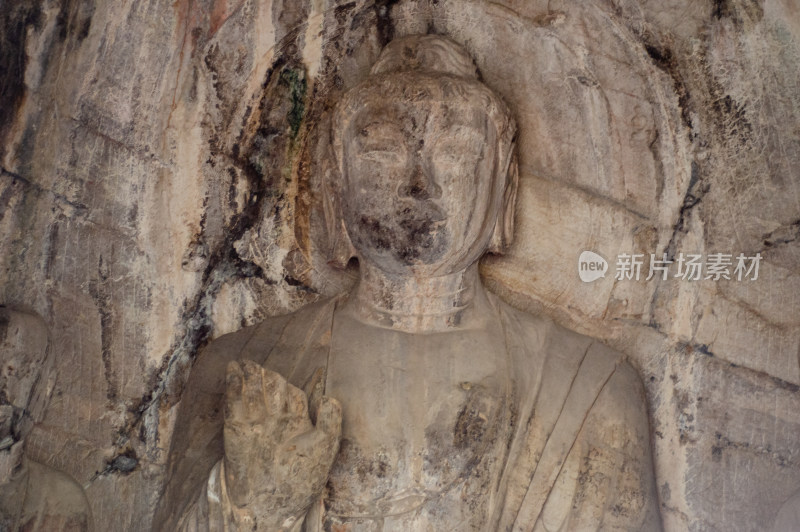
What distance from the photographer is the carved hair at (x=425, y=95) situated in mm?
4062

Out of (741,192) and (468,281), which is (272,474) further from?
(741,192)

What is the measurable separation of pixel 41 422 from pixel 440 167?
6.20ft

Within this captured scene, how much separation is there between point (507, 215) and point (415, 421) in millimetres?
959

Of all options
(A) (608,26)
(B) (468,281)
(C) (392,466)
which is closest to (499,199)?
(B) (468,281)

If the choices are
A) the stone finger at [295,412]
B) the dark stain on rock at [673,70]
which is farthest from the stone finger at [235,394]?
the dark stain on rock at [673,70]

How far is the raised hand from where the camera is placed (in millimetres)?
3639

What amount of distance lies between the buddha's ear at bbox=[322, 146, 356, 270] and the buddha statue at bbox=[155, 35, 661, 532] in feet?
0.07

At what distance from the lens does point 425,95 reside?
4.02 meters

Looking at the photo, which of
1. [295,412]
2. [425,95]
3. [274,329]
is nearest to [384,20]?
[425,95]

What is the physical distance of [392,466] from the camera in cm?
393

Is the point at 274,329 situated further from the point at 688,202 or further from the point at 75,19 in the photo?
the point at 688,202

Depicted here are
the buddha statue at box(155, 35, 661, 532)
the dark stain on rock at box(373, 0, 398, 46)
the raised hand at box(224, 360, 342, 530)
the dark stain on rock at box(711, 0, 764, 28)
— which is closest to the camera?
the raised hand at box(224, 360, 342, 530)

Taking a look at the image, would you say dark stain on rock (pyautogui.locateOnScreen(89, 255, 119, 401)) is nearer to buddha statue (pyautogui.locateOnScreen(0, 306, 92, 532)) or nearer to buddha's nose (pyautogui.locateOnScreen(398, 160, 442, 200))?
buddha statue (pyautogui.locateOnScreen(0, 306, 92, 532))

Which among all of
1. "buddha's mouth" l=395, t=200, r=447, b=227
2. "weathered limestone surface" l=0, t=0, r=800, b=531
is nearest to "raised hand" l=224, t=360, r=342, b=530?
"buddha's mouth" l=395, t=200, r=447, b=227
